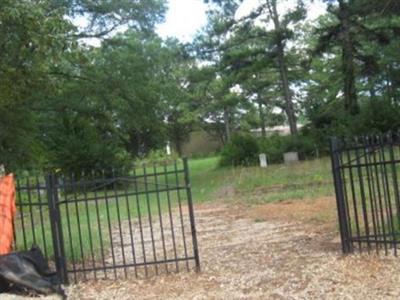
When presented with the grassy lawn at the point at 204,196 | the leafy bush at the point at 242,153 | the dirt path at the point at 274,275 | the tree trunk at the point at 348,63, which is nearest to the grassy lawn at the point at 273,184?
the grassy lawn at the point at 204,196

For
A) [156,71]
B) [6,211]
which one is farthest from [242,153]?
[6,211]

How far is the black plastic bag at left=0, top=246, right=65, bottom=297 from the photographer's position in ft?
22.0

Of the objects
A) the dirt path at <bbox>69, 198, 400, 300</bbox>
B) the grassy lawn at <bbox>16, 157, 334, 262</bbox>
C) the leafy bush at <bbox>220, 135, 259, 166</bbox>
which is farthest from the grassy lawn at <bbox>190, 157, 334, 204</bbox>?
the dirt path at <bbox>69, 198, 400, 300</bbox>

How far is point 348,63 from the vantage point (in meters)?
30.6

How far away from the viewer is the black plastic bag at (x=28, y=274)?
6.71 m

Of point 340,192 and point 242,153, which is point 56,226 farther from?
point 242,153

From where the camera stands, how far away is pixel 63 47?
1062 centimetres

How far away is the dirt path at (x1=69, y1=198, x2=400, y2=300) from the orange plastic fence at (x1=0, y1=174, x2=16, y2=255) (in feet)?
3.56

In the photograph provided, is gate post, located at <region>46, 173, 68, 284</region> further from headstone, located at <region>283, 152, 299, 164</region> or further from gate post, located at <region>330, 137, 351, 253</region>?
headstone, located at <region>283, 152, 299, 164</region>

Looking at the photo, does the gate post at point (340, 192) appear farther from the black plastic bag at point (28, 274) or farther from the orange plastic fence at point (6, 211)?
the orange plastic fence at point (6, 211)

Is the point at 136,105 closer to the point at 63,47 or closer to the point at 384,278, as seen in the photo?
the point at 63,47

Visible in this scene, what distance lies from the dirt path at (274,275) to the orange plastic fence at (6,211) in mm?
1084

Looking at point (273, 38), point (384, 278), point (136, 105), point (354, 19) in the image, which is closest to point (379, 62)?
point (354, 19)

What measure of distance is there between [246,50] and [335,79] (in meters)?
7.88
